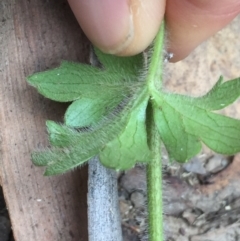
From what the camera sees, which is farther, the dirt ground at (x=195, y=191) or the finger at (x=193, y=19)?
the dirt ground at (x=195, y=191)

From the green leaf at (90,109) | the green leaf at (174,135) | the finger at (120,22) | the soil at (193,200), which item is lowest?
the soil at (193,200)

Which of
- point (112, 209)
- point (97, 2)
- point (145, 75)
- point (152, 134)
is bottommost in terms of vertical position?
point (112, 209)

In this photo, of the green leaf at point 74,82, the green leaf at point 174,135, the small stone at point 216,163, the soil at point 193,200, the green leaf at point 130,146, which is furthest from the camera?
the small stone at point 216,163

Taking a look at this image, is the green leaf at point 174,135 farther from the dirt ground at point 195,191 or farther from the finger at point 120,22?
the dirt ground at point 195,191

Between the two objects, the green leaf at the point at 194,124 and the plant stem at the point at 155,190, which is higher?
the green leaf at the point at 194,124

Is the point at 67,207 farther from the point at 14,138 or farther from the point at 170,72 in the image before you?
the point at 170,72

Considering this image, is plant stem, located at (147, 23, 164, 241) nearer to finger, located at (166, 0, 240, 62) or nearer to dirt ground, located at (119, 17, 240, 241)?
finger, located at (166, 0, 240, 62)

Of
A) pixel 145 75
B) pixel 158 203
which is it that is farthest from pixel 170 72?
pixel 158 203

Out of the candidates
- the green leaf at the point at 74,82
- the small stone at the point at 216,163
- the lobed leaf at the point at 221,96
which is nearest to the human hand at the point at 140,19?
the green leaf at the point at 74,82
